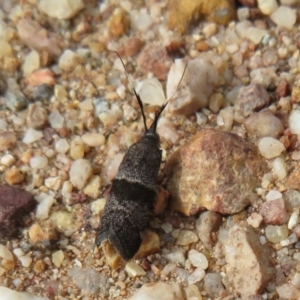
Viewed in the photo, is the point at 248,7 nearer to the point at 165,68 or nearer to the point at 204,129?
the point at 165,68

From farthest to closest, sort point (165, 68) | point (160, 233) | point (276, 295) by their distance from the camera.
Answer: point (165, 68)
point (160, 233)
point (276, 295)

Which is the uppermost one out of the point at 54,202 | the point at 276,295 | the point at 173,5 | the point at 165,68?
the point at 173,5

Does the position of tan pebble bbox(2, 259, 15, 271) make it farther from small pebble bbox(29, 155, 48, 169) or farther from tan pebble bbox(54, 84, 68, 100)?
tan pebble bbox(54, 84, 68, 100)

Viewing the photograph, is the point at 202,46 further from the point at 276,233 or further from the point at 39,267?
the point at 39,267

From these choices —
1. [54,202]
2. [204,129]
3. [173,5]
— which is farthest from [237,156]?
[173,5]

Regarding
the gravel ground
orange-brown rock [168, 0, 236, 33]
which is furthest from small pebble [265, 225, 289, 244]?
orange-brown rock [168, 0, 236, 33]

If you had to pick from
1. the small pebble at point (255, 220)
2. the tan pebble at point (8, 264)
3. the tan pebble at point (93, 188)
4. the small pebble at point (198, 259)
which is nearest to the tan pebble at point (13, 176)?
the tan pebble at point (93, 188)
